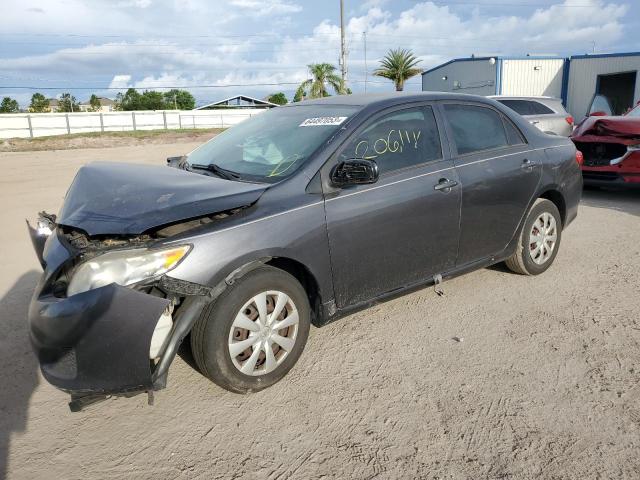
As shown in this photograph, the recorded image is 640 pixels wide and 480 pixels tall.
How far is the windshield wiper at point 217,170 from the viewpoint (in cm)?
342

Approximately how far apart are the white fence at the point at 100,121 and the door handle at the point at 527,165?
37.6 metres

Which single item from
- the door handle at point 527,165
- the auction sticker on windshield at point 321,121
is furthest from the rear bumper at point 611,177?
the auction sticker on windshield at point 321,121

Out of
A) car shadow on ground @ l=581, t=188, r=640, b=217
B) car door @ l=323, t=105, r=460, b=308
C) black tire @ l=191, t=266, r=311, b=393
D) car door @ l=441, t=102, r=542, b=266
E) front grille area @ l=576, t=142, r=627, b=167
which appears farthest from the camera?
front grille area @ l=576, t=142, r=627, b=167

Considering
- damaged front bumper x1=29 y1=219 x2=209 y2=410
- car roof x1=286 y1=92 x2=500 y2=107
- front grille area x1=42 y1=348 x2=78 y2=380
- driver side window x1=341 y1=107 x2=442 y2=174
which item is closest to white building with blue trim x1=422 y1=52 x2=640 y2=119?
car roof x1=286 y1=92 x2=500 y2=107

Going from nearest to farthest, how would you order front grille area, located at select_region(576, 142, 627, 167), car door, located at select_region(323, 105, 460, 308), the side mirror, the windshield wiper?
the side mirror < car door, located at select_region(323, 105, 460, 308) < the windshield wiper < front grille area, located at select_region(576, 142, 627, 167)

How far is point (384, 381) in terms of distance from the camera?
10.2ft

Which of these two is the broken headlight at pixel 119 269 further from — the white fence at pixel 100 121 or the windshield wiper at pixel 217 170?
the white fence at pixel 100 121

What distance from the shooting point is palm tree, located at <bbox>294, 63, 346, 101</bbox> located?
42781 millimetres

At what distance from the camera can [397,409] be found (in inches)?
112

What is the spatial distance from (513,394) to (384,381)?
748mm

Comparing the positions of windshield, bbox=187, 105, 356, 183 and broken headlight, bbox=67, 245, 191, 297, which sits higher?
windshield, bbox=187, 105, 356, 183

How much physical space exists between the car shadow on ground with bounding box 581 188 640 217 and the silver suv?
7.35 feet

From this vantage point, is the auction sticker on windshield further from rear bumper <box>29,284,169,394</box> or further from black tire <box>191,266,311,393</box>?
rear bumper <box>29,284,169,394</box>

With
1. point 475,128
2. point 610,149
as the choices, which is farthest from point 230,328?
point 610,149
